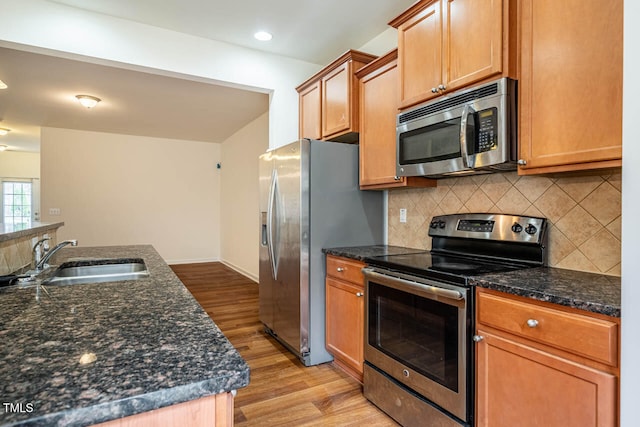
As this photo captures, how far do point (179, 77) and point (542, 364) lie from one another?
3.26 m

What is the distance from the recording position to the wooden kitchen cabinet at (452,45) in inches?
65.8

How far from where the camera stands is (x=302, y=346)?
2.70m

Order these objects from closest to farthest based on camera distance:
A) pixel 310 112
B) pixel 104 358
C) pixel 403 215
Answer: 1. pixel 104 358
2. pixel 403 215
3. pixel 310 112

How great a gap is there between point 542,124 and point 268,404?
2.10 metres

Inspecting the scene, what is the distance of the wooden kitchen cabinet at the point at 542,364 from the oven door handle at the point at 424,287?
0.10 meters

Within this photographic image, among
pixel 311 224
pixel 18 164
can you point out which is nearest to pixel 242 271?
pixel 311 224

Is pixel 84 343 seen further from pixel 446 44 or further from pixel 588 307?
pixel 446 44

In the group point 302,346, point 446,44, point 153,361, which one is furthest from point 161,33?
point 153,361

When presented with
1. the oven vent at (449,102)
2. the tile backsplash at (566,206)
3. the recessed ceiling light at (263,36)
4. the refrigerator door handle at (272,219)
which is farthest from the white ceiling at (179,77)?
the tile backsplash at (566,206)

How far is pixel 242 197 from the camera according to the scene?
6.34 meters

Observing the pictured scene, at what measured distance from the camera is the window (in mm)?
8641

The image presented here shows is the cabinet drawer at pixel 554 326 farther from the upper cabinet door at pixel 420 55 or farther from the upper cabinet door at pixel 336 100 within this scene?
the upper cabinet door at pixel 336 100

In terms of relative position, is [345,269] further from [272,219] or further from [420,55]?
[420,55]

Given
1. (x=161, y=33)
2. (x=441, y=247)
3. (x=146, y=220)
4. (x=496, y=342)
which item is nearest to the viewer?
(x=496, y=342)
